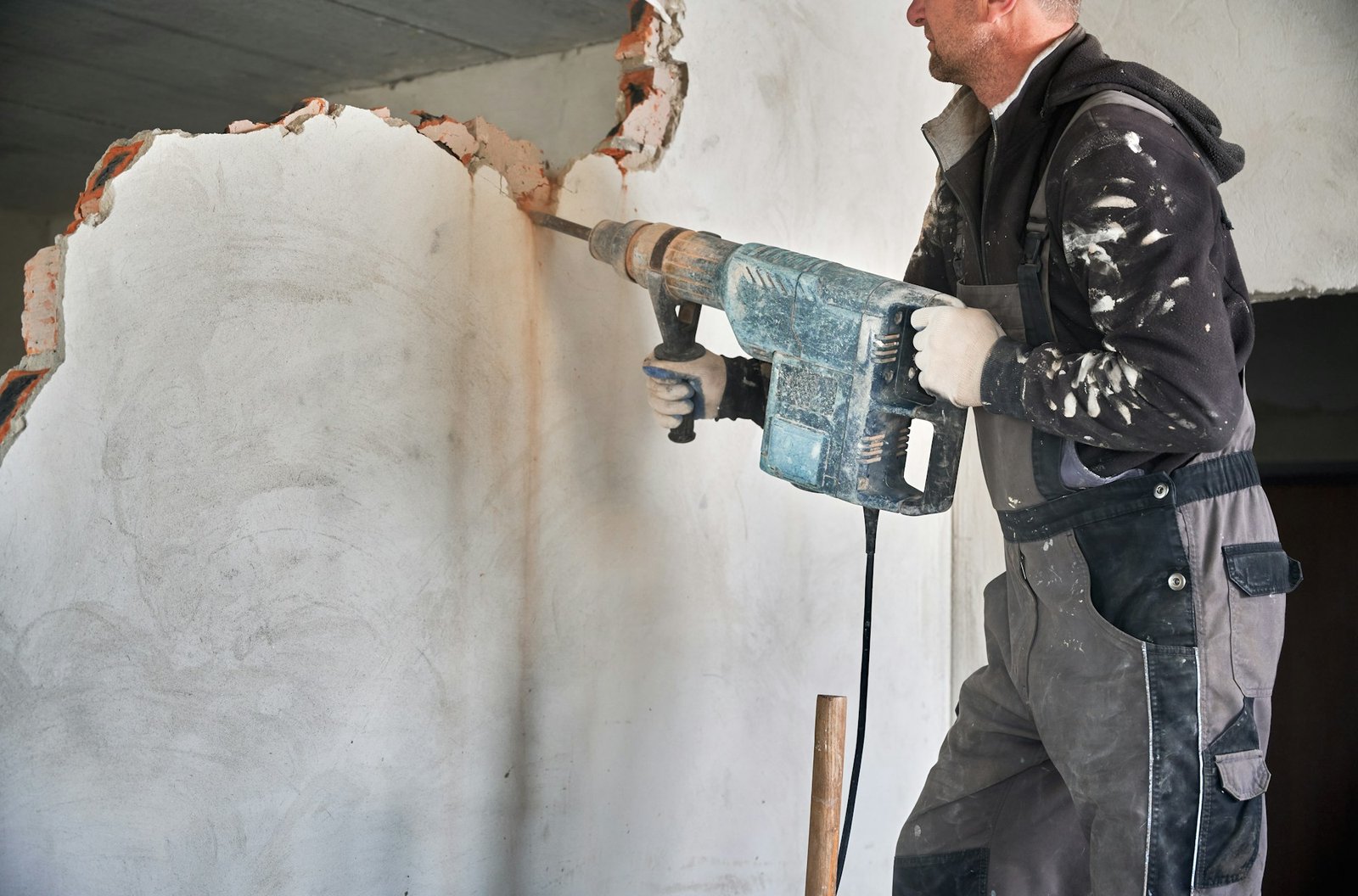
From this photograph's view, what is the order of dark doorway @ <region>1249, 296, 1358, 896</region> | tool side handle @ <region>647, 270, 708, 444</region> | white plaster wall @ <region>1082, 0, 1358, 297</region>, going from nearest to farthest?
tool side handle @ <region>647, 270, 708, 444</region> → white plaster wall @ <region>1082, 0, 1358, 297</region> → dark doorway @ <region>1249, 296, 1358, 896</region>

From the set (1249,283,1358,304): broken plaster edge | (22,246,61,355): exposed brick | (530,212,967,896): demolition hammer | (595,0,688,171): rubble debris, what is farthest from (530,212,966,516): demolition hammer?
(1249,283,1358,304): broken plaster edge

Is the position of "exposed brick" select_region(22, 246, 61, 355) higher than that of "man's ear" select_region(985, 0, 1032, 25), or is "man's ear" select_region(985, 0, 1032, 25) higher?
"man's ear" select_region(985, 0, 1032, 25)

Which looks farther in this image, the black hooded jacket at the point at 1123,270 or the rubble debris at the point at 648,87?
the rubble debris at the point at 648,87

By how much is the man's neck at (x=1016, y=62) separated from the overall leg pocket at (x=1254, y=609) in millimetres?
704

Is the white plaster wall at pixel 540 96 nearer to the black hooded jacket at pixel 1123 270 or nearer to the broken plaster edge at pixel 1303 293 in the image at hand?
the broken plaster edge at pixel 1303 293

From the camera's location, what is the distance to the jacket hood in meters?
1.40

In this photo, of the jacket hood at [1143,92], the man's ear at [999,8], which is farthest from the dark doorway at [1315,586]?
the man's ear at [999,8]

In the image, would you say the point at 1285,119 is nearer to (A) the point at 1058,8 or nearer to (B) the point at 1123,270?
(A) the point at 1058,8

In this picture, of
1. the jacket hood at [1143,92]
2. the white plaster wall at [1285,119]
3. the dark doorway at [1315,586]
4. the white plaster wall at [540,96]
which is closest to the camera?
the jacket hood at [1143,92]

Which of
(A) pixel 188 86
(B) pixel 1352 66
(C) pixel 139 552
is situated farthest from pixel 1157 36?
(A) pixel 188 86

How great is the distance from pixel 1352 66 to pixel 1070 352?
1.88m

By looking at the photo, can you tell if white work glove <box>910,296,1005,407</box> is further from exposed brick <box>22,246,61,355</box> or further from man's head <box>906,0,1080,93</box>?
exposed brick <box>22,246,61,355</box>

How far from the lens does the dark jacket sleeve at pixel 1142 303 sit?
1.30 m

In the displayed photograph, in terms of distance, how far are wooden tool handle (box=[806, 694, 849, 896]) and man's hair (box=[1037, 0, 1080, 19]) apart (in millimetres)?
1023
